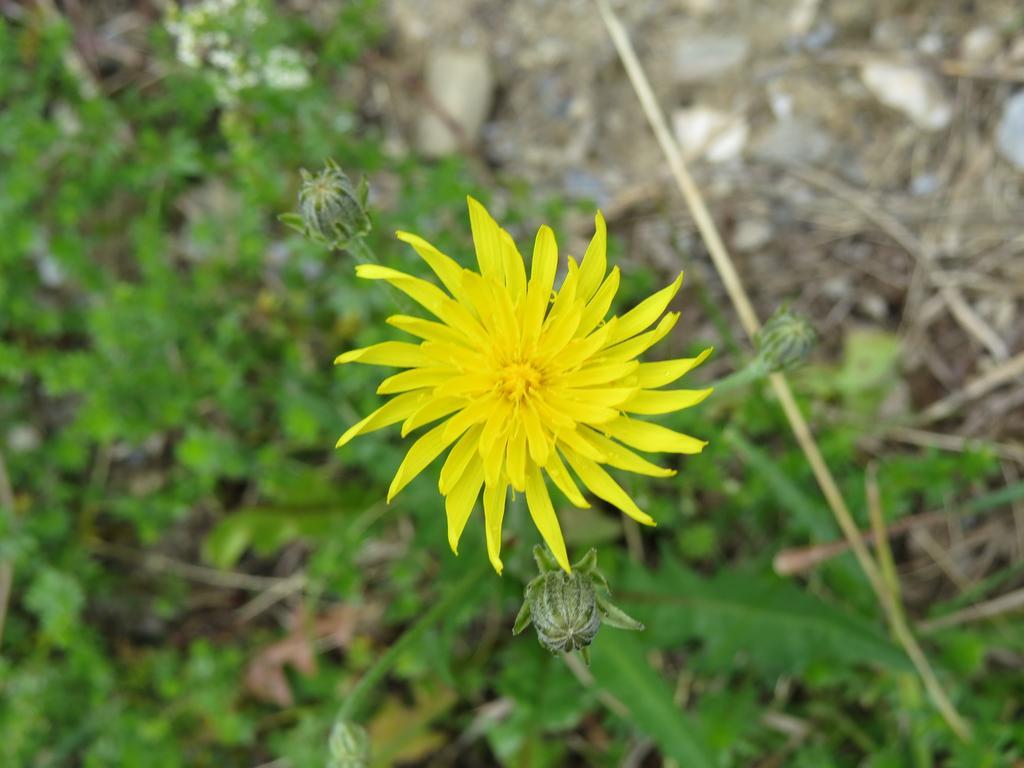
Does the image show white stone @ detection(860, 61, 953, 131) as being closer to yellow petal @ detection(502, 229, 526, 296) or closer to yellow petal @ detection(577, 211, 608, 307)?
yellow petal @ detection(577, 211, 608, 307)

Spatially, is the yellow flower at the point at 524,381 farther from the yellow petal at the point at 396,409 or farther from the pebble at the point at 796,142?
the pebble at the point at 796,142

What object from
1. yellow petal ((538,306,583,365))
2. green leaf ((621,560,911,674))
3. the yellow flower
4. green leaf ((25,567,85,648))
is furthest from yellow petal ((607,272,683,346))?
green leaf ((25,567,85,648))

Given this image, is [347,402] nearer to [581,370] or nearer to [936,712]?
[581,370]

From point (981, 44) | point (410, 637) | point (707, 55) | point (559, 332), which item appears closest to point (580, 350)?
point (559, 332)

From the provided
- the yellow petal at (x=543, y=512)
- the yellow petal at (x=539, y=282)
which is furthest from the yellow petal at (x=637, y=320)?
the yellow petal at (x=543, y=512)

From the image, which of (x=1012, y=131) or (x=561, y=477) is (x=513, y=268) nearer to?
(x=561, y=477)

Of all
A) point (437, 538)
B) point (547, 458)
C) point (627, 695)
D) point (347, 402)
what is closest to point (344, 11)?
point (347, 402)
